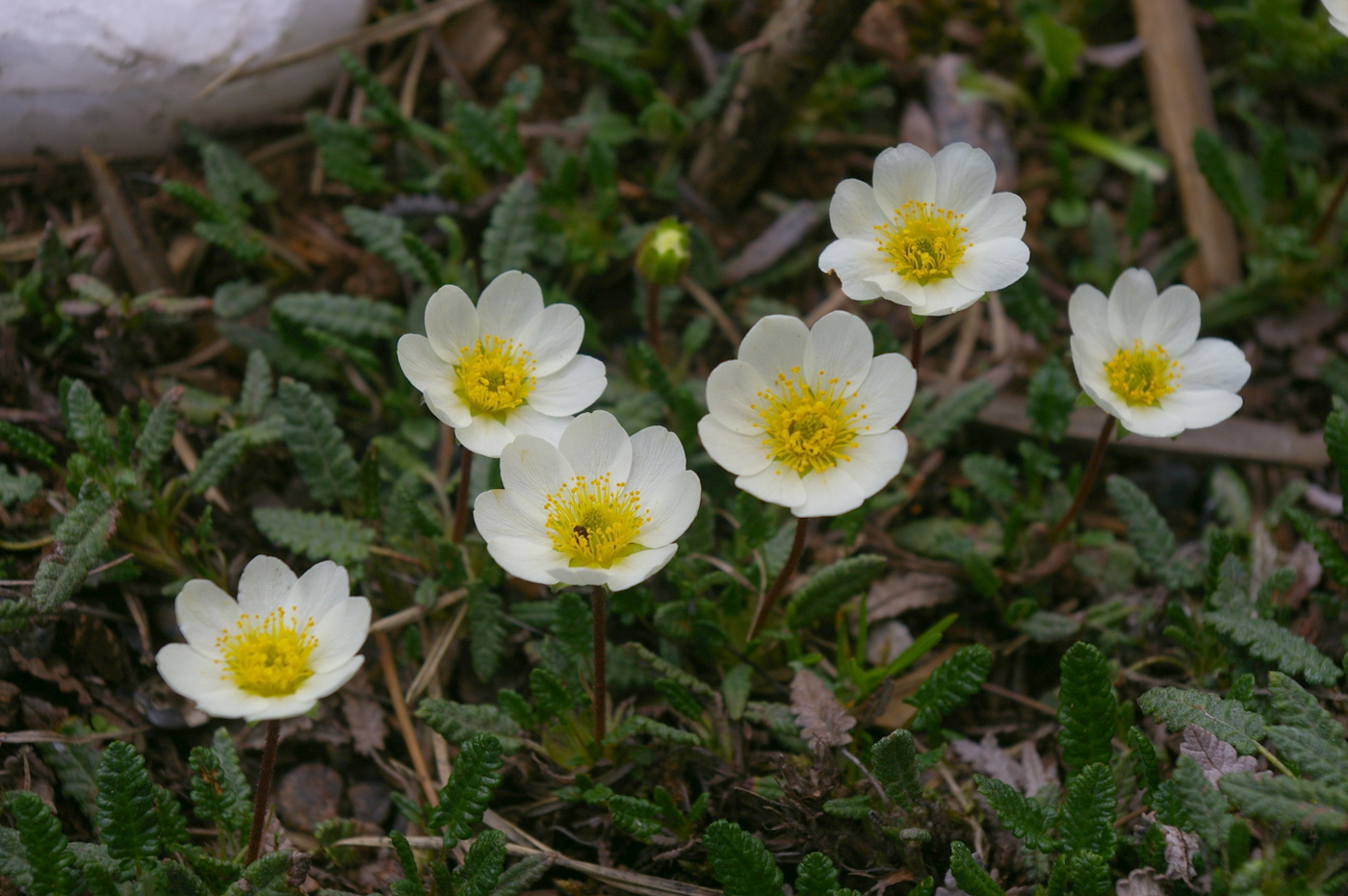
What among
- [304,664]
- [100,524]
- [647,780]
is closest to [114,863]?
[304,664]

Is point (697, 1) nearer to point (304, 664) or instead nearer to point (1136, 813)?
point (304, 664)

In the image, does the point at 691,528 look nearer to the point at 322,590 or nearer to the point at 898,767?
the point at 898,767

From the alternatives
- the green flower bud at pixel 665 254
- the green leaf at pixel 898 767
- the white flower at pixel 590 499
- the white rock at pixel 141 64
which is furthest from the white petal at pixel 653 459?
the white rock at pixel 141 64

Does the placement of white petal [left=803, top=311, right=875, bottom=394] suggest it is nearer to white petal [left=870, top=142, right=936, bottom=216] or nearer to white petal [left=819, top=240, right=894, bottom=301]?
white petal [left=819, top=240, right=894, bottom=301]

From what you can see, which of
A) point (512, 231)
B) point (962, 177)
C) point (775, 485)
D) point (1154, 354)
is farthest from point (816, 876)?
point (512, 231)

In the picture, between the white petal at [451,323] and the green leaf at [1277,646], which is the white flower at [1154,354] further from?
the white petal at [451,323]

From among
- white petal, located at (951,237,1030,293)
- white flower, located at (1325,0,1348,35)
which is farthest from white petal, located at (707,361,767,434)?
white flower, located at (1325,0,1348,35)

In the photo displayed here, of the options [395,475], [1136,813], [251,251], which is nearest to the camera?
[1136,813]
